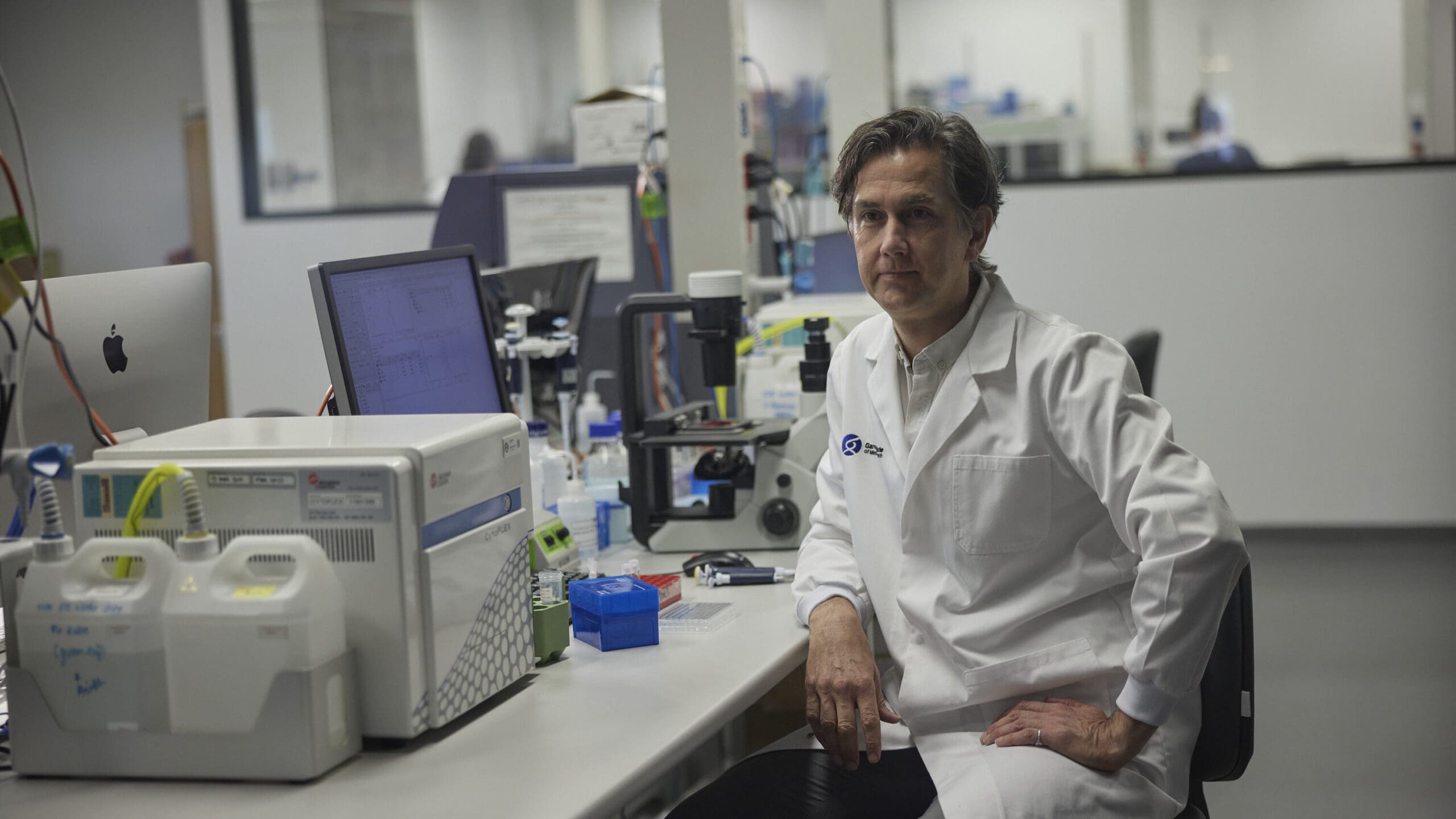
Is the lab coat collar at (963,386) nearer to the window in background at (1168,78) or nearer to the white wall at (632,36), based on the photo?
the window in background at (1168,78)

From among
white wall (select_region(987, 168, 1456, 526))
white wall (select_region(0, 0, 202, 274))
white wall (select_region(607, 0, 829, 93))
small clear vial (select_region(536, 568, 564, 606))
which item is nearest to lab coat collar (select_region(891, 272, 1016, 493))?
small clear vial (select_region(536, 568, 564, 606))

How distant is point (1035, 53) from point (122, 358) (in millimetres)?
5808

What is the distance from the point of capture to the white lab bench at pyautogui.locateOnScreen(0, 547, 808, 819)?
1.05 metres

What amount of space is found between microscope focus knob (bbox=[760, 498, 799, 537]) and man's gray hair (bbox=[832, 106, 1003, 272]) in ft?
1.99

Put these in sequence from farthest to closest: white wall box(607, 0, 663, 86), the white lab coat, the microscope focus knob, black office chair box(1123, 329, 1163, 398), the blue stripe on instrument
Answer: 1. white wall box(607, 0, 663, 86)
2. black office chair box(1123, 329, 1163, 398)
3. the microscope focus knob
4. the white lab coat
5. the blue stripe on instrument

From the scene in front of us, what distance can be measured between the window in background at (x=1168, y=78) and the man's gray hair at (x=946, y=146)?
362 centimetres

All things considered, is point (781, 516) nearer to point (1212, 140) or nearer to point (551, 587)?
point (551, 587)

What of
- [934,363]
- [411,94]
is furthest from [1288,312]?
[411,94]

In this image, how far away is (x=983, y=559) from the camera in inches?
Result: 56.8

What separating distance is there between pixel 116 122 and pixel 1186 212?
18.8 feet

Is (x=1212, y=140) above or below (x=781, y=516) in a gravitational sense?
above

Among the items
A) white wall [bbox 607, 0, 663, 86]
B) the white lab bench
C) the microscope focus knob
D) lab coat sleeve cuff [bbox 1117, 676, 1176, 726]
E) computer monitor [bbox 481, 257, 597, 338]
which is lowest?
lab coat sleeve cuff [bbox 1117, 676, 1176, 726]

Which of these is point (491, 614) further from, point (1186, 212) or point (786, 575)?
point (1186, 212)

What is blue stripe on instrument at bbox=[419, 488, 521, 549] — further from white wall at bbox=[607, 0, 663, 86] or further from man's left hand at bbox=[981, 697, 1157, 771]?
white wall at bbox=[607, 0, 663, 86]
